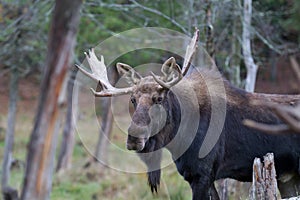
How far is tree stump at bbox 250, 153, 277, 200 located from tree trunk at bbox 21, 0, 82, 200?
2.90 meters

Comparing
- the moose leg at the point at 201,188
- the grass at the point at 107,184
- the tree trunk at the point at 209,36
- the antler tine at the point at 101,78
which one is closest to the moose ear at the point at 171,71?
the antler tine at the point at 101,78

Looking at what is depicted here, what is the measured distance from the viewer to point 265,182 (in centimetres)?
594

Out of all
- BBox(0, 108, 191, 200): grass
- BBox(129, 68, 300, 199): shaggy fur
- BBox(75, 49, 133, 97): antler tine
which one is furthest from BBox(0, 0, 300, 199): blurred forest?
BBox(75, 49, 133, 97): antler tine

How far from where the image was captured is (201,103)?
726 cm

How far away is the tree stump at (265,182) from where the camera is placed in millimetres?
5887

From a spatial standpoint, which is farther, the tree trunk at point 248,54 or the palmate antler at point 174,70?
the tree trunk at point 248,54

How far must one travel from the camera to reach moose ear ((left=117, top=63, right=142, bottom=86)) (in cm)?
730

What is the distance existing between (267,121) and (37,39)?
882cm

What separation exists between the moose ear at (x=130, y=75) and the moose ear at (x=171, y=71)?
11.9 inches

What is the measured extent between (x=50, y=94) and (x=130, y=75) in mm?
4074

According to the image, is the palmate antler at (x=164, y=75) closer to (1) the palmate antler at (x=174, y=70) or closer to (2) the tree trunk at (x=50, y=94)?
(1) the palmate antler at (x=174, y=70)

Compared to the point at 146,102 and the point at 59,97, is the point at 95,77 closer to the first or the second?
the point at 146,102

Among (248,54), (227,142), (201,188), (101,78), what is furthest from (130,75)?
(248,54)

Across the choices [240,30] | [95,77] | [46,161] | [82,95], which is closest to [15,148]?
[82,95]
